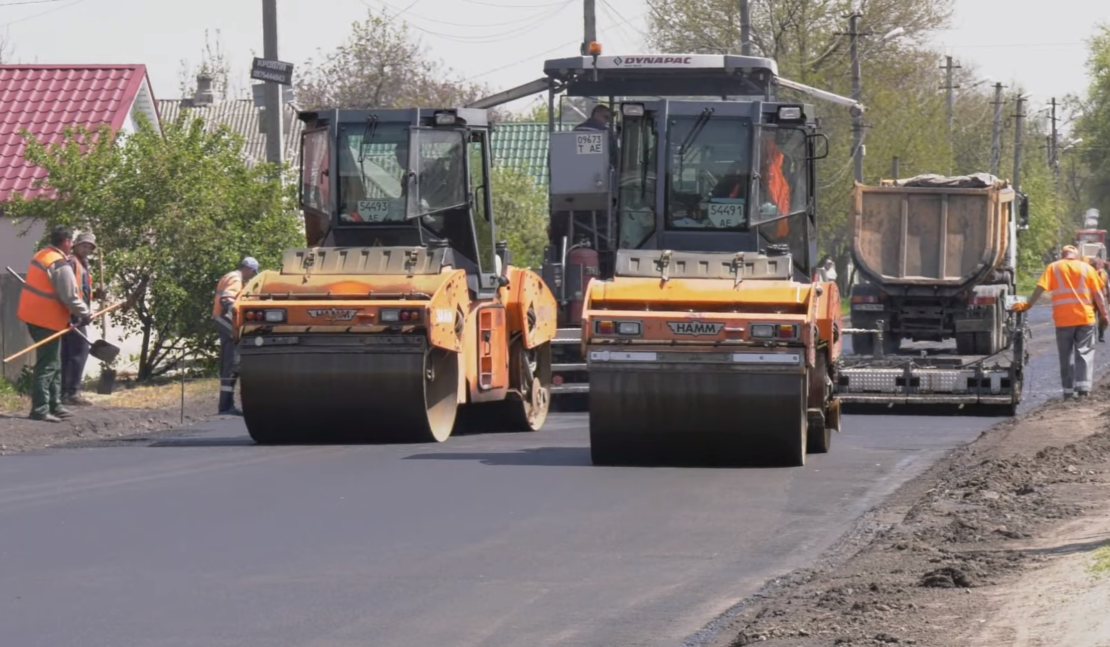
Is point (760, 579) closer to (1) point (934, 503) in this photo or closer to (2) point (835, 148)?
(1) point (934, 503)

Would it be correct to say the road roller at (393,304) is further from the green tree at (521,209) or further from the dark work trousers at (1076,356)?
the green tree at (521,209)

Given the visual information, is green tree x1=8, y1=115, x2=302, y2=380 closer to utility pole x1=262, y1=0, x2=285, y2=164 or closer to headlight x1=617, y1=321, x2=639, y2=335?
utility pole x1=262, y1=0, x2=285, y2=164

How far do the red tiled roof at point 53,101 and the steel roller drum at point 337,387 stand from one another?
12.9 m

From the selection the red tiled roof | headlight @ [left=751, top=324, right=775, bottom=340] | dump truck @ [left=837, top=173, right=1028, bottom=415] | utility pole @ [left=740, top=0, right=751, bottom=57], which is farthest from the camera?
utility pole @ [left=740, top=0, right=751, bottom=57]

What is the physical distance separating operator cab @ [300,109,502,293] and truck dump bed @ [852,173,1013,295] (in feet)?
37.1

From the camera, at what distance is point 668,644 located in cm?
709

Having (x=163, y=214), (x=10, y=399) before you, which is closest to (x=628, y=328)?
(x=10, y=399)

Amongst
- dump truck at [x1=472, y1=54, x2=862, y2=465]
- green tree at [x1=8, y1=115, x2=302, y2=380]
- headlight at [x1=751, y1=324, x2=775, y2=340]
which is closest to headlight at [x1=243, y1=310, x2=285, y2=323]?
dump truck at [x1=472, y1=54, x2=862, y2=465]

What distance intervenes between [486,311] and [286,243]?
7.83 m

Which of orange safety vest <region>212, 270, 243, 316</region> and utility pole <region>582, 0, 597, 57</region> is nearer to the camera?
orange safety vest <region>212, 270, 243, 316</region>

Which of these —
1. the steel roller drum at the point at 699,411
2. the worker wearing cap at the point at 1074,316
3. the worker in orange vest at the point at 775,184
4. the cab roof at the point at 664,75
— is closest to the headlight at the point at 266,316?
the steel roller drum at the point at 699,411

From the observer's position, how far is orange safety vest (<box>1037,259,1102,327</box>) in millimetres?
18828

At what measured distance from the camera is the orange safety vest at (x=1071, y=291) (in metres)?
18.8

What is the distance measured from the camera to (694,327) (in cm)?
1211
